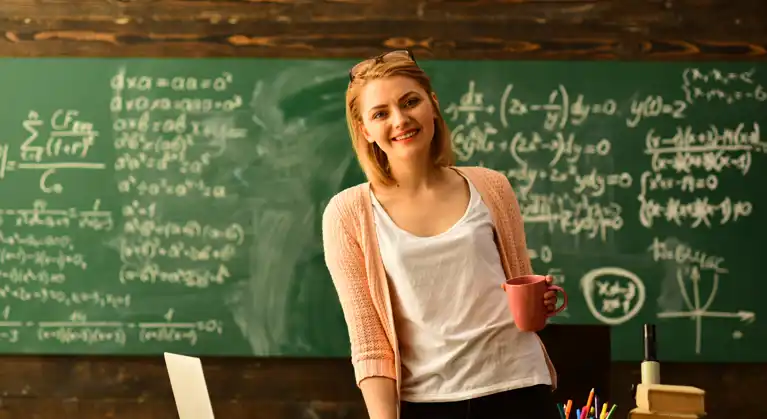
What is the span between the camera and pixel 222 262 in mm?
2840

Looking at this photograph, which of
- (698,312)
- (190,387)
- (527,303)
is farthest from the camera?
(698,312)

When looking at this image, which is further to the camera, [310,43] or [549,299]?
[310,43]

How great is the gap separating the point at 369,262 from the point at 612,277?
1.72m

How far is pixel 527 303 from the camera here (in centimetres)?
123

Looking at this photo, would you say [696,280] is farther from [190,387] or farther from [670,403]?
[190,387]

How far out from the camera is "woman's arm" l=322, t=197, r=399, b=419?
1.25 metres

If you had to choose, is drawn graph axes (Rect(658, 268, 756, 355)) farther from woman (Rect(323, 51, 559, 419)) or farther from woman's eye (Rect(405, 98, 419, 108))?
woman's eye (Rect(405, 98, 419, 108))

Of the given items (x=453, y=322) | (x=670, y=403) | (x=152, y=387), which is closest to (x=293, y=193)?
(x=152, y=387)

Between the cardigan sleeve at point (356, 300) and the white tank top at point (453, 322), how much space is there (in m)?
0.04

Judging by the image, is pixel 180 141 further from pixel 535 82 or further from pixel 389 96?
pixel 389 96

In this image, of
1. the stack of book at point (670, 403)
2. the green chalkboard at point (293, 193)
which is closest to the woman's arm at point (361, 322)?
the stack of book at point (670, 403)

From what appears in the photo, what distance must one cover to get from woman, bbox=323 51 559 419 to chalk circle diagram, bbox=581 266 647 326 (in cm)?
147

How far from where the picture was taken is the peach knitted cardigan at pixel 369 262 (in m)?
1.28

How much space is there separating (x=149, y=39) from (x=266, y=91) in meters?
0.48
